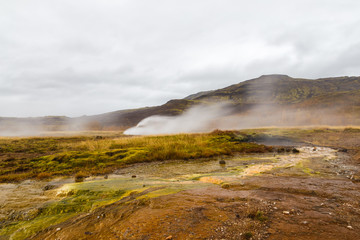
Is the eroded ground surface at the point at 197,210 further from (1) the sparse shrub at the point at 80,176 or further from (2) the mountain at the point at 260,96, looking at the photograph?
(2) the mountain at the point at 260,96

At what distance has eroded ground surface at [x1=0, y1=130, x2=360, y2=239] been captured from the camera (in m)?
4.51

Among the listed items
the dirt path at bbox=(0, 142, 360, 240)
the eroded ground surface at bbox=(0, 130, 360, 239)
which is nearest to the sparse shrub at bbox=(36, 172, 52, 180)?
the eroded ground surface at bbox=(0, 130, 360, 239)

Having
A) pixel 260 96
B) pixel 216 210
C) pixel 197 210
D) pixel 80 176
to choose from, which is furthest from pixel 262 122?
pixel 260 96

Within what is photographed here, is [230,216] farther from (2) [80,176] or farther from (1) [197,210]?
(2) [80,176]

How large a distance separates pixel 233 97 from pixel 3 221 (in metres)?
153

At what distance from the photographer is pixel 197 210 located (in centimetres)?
571

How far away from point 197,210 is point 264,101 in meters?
139

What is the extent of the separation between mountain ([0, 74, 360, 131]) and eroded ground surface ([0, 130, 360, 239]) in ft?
263

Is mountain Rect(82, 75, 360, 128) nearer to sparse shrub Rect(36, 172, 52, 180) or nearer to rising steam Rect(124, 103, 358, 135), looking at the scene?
rising steam Rect(124, 103, 358, 135)

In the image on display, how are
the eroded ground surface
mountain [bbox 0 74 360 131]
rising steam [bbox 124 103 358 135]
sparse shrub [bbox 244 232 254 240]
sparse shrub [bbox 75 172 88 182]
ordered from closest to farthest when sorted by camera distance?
sparse shrub [bbox 244 232 254 240] < the eroded ground surface < sparse shrub [bbox 75 172 88 182] < rising steam [bbox 124 103 358 135] < mountain [bbox 0 74 360 131]

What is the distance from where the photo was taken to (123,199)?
7.16m

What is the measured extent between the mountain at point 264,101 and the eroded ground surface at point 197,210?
80244mm

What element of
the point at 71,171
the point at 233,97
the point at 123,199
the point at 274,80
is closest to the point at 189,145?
the point at 71,171

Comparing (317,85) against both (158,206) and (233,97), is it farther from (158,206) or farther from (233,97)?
(158,206)
